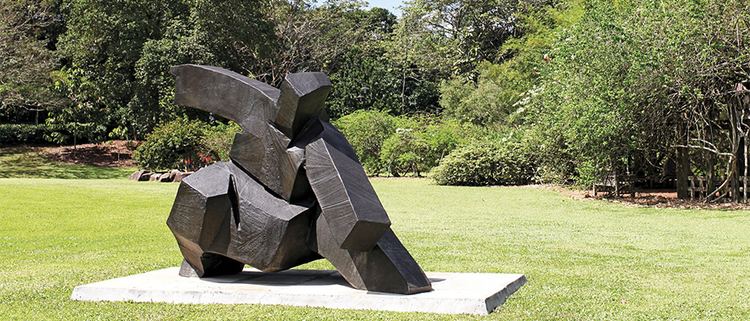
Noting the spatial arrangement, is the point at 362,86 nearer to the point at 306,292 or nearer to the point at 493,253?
the point at 493,253

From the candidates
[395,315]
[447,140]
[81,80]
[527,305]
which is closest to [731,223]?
[527,305]

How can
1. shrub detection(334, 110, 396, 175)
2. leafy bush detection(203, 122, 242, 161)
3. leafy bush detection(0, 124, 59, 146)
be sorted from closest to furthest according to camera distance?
1. leafy bush detection(203, 122, 242, 161)
2. shrub detection(334, 110, 396, 175)
3. leafy bush detection(0, 124, 59, 146)

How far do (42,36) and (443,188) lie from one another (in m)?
26.5

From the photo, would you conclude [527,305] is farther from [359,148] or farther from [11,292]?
[359,148]

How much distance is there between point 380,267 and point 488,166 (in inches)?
843

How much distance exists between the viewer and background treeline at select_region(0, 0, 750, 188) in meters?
19.6

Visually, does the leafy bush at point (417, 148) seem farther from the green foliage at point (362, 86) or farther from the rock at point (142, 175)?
the green foliage at point (362, 86)

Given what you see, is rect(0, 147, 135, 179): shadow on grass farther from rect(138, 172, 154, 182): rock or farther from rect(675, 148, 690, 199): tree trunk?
rect(675, 148, 690, 199): tree trunk

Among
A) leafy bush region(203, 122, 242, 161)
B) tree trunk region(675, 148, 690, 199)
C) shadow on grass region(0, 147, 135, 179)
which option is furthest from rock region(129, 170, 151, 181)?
tree trunk region(675, 148, 690, 199)

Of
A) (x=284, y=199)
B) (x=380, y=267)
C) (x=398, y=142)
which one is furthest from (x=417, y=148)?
(x=380, y=267)

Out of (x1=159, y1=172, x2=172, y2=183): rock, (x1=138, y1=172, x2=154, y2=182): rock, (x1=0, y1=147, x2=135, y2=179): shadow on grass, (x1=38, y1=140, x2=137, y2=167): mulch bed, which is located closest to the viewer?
(x1=159, y1=172, x2=172, y2=183): rock

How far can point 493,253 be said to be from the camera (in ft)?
36.0

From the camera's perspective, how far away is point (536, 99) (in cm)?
2656

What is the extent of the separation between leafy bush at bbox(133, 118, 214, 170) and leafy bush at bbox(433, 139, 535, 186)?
29.0ft
